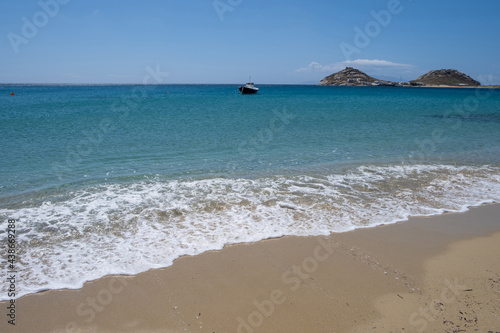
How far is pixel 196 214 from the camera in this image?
883 centimetres

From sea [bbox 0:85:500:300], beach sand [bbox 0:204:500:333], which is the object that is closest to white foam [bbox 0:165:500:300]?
sea [bbox 0:85:500:300]

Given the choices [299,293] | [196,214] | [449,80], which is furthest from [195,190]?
[449,80]

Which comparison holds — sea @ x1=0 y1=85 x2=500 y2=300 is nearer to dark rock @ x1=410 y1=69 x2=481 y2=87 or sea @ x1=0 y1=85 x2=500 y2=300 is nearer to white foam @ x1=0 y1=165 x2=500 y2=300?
white foam @ x1=0 y1=165 x2=500 y2=300

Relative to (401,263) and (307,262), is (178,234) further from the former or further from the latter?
(401,263)

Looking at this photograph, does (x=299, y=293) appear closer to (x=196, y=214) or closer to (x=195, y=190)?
(x=196, y=214)

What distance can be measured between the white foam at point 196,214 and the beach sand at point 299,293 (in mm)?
552

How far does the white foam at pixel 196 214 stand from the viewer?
660 centimetres

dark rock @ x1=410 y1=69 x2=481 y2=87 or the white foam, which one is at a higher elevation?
dark rock @ x1=410 y1=69 x2=481 y2=87

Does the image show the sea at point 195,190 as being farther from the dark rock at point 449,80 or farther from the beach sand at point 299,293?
the dark rock at point 449,80

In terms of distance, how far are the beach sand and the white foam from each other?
1.81ft

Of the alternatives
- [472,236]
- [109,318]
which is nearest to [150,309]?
[109,318]

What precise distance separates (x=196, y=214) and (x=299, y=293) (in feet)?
13.5

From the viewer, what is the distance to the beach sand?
4871 mm

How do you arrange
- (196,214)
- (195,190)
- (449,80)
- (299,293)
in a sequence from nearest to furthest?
(299,293), (196,214), (195,190), (449,80)
